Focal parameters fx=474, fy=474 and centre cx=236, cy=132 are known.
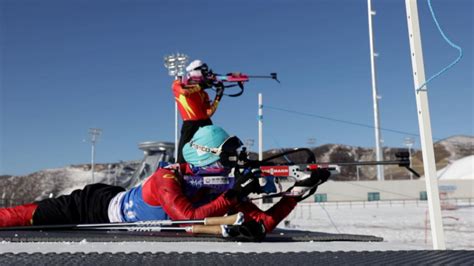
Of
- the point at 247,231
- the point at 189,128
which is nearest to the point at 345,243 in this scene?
the point at 247,231

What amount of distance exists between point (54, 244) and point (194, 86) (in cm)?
280

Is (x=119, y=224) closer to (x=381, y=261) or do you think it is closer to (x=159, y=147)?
(x=381, y=261)

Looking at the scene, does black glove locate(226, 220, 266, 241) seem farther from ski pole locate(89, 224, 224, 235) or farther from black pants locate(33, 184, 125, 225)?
black pants locate(33, 184, 125, 225)

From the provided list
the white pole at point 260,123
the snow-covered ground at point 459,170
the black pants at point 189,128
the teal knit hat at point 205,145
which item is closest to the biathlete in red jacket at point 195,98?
the black pants at point 189,128

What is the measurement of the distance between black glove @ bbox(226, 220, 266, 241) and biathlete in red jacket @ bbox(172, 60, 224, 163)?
7.31 ft

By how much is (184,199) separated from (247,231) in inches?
18.2

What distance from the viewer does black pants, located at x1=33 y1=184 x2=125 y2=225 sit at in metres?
3.27

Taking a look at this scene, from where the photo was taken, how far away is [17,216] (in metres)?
3.24

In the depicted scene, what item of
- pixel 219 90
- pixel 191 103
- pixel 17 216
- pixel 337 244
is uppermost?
pixel 219 90

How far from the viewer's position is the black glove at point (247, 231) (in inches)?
90.0

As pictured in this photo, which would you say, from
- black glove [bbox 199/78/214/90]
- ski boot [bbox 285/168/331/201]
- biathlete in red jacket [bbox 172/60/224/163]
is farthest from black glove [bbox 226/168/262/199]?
black glove [bbox 199/78/214/90]

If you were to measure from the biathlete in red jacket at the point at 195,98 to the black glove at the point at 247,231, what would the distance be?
7.31ft

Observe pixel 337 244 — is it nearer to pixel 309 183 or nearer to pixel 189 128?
pixel 309 183

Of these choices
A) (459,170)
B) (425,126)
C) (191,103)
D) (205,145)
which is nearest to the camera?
(425,126)
